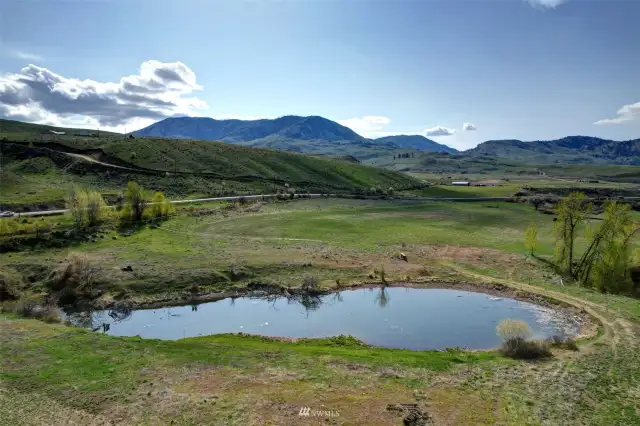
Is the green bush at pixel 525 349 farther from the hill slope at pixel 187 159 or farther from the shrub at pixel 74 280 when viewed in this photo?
the hill slope at pixel 187 159

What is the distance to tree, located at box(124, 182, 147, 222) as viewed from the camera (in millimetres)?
90312

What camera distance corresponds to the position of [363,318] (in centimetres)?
5222

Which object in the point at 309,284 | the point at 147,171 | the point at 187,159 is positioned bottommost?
the point at 309,284

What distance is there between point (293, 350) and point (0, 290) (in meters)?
38.1

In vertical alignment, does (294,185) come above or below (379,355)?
above

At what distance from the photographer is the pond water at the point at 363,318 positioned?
154ft

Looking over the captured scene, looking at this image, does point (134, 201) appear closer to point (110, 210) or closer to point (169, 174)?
point (110, 210)

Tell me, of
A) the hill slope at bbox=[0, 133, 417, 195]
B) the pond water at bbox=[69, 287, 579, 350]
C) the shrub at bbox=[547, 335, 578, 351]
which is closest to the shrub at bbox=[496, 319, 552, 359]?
the shrub at bbox=[547, 335, 578, 351]

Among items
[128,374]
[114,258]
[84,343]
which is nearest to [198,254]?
[114,258]

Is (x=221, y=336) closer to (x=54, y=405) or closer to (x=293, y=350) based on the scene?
(x=293, y=350)

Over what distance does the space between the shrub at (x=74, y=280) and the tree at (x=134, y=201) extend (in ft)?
109

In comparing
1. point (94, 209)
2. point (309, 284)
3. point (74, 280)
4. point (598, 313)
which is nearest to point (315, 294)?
point (309, 284)

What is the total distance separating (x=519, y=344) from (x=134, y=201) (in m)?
76.8

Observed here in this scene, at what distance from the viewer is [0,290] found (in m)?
52.8
